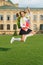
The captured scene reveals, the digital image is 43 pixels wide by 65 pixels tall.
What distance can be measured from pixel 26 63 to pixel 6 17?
72.8m

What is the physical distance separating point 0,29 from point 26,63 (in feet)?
234

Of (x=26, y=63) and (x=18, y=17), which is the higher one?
(x=18, y=17)

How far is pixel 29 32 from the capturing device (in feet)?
50.7

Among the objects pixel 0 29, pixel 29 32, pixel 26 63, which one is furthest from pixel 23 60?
pixel 0 29

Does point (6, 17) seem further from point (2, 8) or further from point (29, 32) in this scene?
point (29, 32)

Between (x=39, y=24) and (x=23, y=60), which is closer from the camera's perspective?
(x=23, y=60)

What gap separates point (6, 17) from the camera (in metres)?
85.9

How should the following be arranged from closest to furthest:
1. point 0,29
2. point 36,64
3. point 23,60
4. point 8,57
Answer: point 36,64
point 23,60
point 8,57
point 0,29

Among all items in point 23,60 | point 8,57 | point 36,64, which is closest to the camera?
point 36,64

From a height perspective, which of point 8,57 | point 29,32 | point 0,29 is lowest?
point 0,29

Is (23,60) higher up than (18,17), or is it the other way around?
(18,17)

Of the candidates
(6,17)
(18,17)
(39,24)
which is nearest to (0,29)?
(6,17)

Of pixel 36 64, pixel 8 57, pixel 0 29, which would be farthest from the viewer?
pixel 0 29

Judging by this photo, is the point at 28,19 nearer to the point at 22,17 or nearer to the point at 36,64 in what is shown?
the point at 22,17
